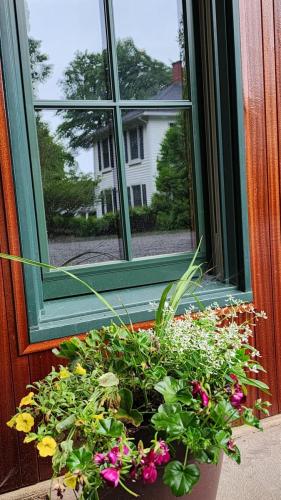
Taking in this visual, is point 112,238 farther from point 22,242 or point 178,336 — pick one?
point 178,336

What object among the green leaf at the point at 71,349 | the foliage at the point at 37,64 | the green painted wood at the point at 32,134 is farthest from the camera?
the foliage at the point at 37,64

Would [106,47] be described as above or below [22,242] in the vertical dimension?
above

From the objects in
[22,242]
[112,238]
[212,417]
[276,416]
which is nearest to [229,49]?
[112,238]

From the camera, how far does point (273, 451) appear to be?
5.21 feet

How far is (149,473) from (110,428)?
0.39 ft

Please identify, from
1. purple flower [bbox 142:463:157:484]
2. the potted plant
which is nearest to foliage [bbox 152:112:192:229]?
the potted plant

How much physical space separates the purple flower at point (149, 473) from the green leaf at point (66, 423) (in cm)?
19

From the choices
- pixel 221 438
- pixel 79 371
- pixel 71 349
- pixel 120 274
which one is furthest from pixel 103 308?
pixel 221 438

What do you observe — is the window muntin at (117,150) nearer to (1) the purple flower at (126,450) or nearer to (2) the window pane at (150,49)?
Result: (2) the window pane at (150,49)

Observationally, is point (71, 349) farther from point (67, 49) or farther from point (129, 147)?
point (67, 49)

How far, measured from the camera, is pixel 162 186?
5.87ft

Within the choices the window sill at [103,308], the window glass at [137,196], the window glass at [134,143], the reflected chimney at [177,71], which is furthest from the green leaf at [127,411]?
the reflected chimney at [177,71]

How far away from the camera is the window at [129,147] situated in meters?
1.56

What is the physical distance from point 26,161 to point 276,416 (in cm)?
141
